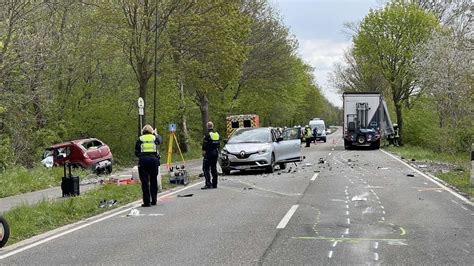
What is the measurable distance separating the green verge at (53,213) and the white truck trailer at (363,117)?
26386mm

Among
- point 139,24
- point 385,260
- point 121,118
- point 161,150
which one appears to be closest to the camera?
point 385,260

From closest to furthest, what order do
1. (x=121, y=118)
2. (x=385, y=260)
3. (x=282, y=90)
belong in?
(x=385, y=260)
(x=121, y=118)
(x=282, y=90)

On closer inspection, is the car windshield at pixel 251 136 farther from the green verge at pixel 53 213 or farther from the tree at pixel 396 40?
the tree at pixel 396 40

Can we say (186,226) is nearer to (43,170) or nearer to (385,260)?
(385,260)

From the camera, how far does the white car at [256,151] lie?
64.2 ft

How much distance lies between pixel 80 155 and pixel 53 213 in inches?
452

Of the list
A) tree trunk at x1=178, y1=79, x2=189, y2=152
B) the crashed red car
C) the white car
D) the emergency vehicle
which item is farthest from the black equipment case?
the emergency vehicle

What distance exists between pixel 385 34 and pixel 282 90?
9.99 meters

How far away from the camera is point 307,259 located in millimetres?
6852

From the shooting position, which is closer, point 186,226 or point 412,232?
point 412,232

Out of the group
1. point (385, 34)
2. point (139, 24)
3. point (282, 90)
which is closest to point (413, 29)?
point (385, 34)

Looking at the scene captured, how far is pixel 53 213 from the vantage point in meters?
10.7

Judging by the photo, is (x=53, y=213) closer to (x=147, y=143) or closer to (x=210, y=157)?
(x=147, y=143)

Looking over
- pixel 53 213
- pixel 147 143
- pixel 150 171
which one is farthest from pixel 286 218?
pixel 53 213
